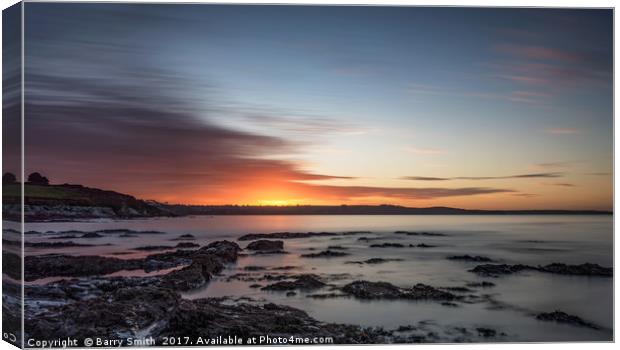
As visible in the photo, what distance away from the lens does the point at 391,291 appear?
29.0ft

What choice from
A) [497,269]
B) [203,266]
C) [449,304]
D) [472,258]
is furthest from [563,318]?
[203,266]

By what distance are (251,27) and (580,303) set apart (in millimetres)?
4973

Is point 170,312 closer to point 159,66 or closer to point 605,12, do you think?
point 159,66

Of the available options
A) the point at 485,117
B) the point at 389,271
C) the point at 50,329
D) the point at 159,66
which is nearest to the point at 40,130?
the point at 159,66

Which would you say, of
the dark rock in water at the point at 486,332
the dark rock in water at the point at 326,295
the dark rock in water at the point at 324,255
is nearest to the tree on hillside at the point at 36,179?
the dark rock in water at the point at 324,255

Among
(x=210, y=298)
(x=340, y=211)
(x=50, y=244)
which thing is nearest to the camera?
(x=50, y=244)

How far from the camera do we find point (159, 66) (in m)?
8.61

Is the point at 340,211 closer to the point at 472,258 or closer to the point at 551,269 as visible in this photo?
the point at 472,258

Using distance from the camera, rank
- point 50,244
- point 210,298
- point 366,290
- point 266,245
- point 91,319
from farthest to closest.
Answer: point 266,245 → point 366,290 → point 210,298 → point 50,244 → point 91,319

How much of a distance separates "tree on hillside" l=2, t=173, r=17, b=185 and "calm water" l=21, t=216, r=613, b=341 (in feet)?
2.02

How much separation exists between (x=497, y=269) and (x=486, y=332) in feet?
2.48

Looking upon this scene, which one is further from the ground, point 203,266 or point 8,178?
point 8,178

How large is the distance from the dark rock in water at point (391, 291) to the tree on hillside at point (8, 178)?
12.7 ft

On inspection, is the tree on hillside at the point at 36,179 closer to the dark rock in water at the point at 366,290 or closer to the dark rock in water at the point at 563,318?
the dark rock in water at the point at 366,290
